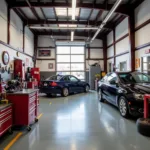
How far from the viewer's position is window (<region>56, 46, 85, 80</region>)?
51.0 ft

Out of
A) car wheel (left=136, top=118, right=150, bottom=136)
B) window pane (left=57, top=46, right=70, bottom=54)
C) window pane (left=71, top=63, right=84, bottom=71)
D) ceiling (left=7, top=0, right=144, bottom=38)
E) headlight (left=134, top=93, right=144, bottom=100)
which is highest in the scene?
ceiling (left=7, top=0, right=144, bottom=38)

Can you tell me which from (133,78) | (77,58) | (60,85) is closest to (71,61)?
(77,58)

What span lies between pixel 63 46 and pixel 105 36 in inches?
153

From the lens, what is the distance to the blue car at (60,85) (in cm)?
923

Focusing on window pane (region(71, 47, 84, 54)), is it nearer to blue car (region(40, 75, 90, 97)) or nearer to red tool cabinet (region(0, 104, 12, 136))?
blue car (region(40, 75, 90, 97))

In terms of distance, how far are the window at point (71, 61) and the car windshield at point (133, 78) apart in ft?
32.1

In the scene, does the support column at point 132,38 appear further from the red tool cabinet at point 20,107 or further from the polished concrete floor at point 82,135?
the red tool cabinet at point 20,107

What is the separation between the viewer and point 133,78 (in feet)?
18.5

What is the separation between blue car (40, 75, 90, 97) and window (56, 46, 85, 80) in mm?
4691

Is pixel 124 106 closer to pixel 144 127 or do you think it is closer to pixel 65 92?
pixel 144 127

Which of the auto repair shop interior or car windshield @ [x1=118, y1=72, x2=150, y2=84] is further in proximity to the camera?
car windshield @ [x1=118, y1=72, x2=150, y2=84]

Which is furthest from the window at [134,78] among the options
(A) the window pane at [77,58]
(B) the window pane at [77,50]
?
(B) the window pane at [77,50]

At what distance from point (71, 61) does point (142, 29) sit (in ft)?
26.2

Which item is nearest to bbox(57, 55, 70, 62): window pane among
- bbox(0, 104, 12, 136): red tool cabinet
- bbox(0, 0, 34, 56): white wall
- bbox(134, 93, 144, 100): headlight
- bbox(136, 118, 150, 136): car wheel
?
bbox(0, 0, 34, 56): white wall
